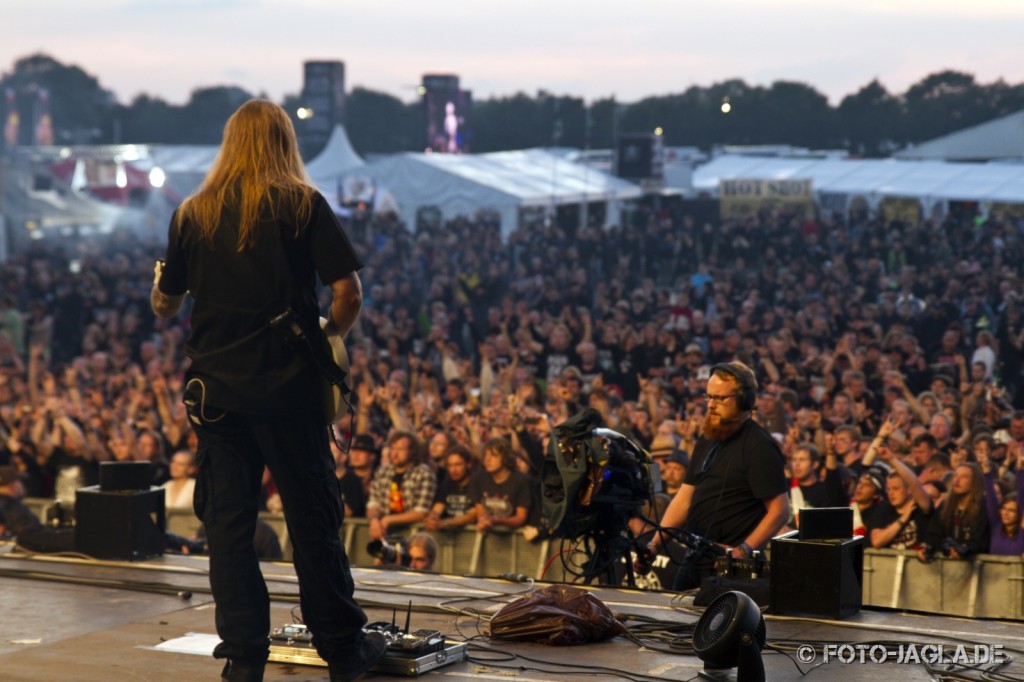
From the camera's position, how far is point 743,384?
16.1 feet

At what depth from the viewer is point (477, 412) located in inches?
394

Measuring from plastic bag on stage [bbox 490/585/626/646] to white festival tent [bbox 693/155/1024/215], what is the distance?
39.5 ft

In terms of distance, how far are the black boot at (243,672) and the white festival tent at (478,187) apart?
15486 mm

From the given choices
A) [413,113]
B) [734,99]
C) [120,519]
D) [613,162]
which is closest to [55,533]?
[120,519]

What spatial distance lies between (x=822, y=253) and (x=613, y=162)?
512 cm

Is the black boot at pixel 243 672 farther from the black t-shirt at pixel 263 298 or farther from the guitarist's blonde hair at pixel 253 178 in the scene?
the guitarist's blonde hair at pixel 253 178

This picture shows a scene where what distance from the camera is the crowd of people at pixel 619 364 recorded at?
7.75 meters

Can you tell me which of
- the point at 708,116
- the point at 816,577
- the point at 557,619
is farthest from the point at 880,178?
the point at 557,619

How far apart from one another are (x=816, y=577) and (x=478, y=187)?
592 inches

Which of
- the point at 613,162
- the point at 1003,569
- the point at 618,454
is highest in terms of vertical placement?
the point at 613,162

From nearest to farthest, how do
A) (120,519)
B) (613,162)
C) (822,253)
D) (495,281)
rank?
(120,519) < (822,253) < (495,281) < (613,162)

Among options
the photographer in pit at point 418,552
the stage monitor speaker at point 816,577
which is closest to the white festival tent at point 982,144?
the photographer in pit at point 418,552

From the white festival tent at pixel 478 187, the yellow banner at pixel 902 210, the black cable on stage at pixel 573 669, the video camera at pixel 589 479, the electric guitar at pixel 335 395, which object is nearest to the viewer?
the electric guitar at pixel 335 395

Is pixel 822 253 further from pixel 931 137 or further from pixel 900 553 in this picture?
pixel 900 553
